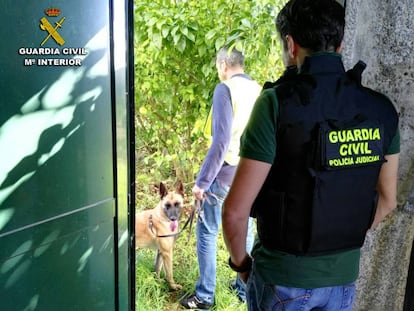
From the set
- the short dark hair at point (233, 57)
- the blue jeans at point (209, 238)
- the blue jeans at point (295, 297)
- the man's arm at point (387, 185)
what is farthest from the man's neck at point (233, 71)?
the blue jeans at point (295, 297)

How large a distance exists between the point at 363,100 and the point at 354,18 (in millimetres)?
503

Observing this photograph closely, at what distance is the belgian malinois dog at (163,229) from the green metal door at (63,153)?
1.60 metres

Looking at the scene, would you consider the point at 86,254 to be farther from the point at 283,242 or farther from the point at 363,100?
the point at 363,100

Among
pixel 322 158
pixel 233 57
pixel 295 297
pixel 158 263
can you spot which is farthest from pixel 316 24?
pixel 158 263

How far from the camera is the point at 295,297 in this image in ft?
4.56

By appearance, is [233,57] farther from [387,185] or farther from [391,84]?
[387,185]

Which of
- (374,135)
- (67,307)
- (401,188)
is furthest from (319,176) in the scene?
(67,307)

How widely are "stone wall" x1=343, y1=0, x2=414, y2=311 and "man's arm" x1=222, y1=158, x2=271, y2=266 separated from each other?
2.41 feet

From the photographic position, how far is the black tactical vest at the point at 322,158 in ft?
4.18

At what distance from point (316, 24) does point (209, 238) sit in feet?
6.93

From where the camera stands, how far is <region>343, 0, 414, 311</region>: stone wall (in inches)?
66.5

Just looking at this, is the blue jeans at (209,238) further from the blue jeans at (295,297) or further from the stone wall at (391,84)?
the blue jeans at (295,297)

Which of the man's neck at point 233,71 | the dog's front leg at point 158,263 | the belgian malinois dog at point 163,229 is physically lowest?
the dog's front leg at point 158,263

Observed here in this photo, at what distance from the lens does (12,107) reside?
1.53m
